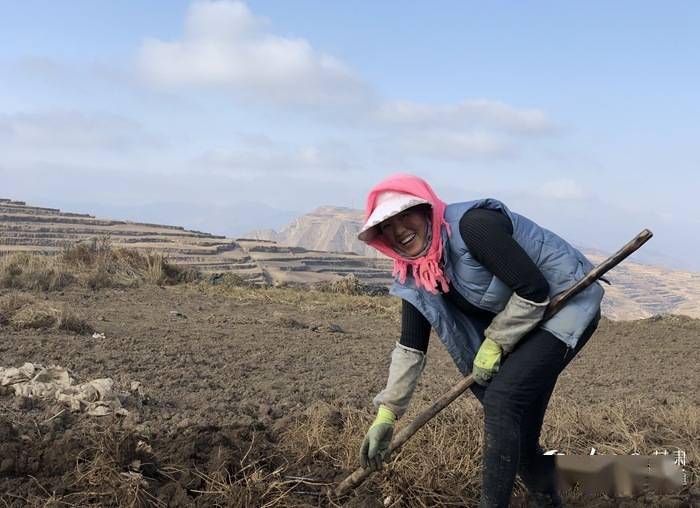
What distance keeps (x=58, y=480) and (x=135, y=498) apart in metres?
0.42

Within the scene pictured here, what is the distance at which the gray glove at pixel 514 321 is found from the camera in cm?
235

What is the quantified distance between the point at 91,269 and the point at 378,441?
10502mm

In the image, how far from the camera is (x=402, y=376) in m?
2.76

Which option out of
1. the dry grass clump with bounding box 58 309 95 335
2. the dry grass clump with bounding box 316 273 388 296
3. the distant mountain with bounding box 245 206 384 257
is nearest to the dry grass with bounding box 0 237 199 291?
the dry grass clump with bounding box 316 273 388 296

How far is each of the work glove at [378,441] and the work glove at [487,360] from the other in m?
0.46

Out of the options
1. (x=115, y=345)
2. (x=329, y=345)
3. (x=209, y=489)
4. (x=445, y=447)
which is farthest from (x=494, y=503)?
(x=329, y=345)

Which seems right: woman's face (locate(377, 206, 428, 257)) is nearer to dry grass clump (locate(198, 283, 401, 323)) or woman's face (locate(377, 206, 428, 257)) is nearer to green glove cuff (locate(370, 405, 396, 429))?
green glove cuff (locate(370, 405, 396, 429))

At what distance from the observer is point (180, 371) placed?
5.45 m

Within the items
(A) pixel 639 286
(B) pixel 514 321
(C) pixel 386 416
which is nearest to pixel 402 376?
(C) pixel 386 416

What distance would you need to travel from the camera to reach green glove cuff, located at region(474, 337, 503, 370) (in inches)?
98.3

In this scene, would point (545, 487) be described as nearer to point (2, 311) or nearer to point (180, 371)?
point (180, 371)

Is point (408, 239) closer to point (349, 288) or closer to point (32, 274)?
point (32, 274)

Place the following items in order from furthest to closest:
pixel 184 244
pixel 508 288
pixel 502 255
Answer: pixel 184 244
pixel 508 288
pixel 502 255

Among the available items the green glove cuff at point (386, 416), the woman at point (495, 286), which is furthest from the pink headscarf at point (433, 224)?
the green glove cuff at point (386, 416)
